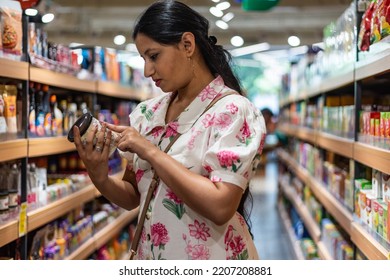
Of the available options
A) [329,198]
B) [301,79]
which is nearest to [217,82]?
[329,198]

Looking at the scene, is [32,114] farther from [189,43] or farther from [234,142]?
[234,142]

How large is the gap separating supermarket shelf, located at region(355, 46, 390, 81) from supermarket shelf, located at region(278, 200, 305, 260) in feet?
8.46

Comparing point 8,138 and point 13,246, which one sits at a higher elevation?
point 8,138

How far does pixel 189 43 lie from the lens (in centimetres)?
178

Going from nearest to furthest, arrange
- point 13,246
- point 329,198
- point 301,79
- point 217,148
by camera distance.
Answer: point 217,148 → point 13,246 → point 329,198 → point 301,79

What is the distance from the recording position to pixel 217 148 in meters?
1.67

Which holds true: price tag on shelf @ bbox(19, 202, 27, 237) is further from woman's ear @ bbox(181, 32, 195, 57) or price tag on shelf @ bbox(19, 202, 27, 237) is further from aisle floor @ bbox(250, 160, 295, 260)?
aisle floor @ bbox(250, 160, 295, 260)

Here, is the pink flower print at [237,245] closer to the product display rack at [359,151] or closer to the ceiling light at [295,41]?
the product display rack at [359,151]

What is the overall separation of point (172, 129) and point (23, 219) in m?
1.21

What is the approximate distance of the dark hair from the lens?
174cm

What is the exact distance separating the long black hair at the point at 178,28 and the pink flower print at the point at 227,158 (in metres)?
0.31

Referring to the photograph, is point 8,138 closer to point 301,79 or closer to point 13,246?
point 13,246

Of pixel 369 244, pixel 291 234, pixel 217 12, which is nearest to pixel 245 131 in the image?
pixel 369 244
